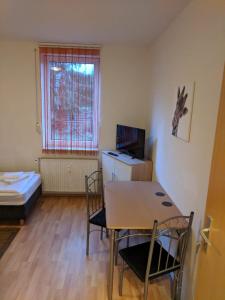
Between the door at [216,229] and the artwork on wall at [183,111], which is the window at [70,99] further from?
the door at [216,229]

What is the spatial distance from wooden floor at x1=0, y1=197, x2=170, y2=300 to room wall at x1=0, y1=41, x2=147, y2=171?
1351mm

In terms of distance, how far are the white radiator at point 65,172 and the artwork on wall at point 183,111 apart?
2055 millimetres

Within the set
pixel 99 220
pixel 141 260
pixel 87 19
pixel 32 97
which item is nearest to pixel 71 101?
pixel 32 97

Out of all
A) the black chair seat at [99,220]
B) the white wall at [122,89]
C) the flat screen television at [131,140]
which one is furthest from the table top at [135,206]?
the white wall at [122,89]

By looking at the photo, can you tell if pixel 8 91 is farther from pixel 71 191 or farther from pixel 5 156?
pixel 71 191

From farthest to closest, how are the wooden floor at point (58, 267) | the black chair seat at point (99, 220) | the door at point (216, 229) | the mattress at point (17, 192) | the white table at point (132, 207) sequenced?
the mattress at point (17, 192) < the black chair seat at point (99, 220) < the wooden floor at point (58, 267) < the white table at point (132, 207) < the door at point (216, 229)

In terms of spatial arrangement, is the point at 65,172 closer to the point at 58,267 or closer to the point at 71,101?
the point at 71,101

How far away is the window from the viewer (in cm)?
382

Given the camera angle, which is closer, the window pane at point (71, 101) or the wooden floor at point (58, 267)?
the wooden floor at point (58, 267)

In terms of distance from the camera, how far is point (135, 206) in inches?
90.0

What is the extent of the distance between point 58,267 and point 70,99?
2.54 metres

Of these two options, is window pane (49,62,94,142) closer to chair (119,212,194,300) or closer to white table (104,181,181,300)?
white table (104,181,181,300)

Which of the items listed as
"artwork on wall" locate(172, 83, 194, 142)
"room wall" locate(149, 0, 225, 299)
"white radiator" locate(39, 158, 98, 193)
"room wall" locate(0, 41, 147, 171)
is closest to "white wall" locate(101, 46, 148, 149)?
"room wall" locate(0, 41, 147, 171)

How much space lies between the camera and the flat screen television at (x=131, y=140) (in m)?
3.38
